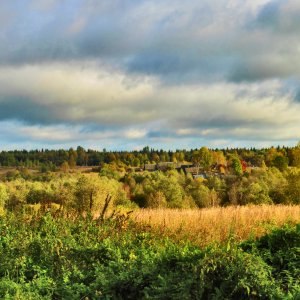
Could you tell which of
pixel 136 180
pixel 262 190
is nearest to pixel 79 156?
pixel 136 180

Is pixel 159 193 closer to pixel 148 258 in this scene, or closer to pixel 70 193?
pixel 70 193

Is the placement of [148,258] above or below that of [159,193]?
above

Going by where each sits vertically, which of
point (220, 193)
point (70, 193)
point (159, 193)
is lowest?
point (220, 193)

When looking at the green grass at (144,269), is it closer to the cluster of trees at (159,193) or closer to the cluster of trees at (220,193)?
the cluster of trees at (159,193)

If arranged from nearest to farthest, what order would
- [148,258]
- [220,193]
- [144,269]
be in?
[144,269]
[148,258]
[220,193]

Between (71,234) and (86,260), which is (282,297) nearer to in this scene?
(86,260)

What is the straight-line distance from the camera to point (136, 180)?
64.4m

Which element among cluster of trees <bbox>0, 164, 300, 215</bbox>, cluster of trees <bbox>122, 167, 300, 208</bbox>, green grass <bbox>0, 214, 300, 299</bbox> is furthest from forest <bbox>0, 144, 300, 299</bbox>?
cluster of trees <bbox>122, 167, 300, 208</bbox>

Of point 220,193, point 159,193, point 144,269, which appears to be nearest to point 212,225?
point 144,269

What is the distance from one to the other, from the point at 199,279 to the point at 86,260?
2.94 metres

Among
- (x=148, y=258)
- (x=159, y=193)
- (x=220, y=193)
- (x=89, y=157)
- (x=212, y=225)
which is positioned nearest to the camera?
(x=148, y=258)

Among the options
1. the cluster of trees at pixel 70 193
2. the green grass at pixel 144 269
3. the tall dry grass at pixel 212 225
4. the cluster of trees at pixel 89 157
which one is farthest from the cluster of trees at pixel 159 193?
the cluster of trees at pixel 89 157

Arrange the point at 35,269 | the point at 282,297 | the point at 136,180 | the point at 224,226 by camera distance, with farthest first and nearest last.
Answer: the point at 136,180 < the point at 224,226 < the point at 35,269 < the point at 282,297

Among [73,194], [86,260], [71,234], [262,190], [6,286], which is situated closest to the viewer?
[6,286]
